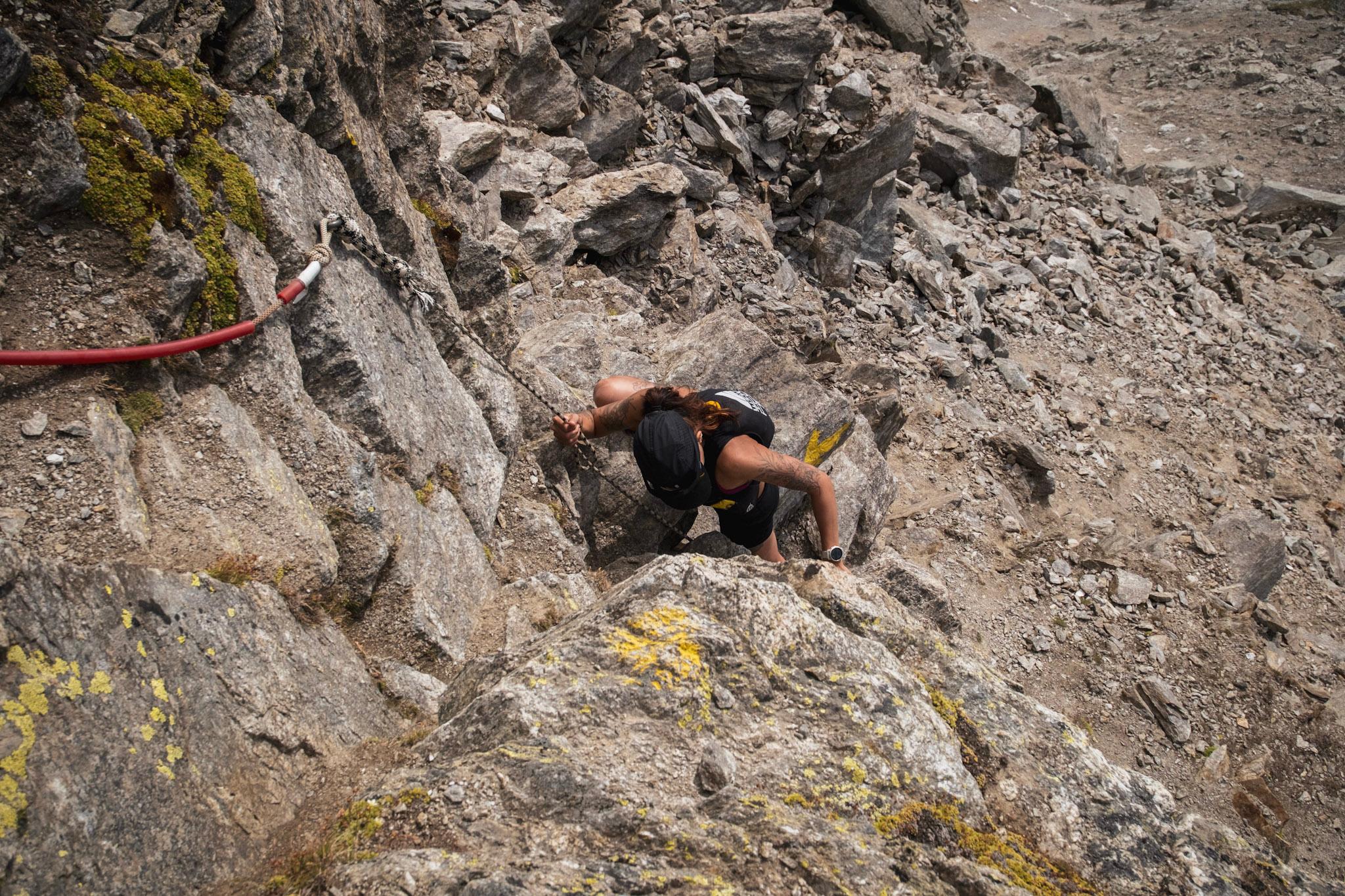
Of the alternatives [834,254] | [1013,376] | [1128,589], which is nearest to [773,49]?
[834,254]

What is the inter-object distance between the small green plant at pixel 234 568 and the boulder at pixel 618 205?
30.1 feet

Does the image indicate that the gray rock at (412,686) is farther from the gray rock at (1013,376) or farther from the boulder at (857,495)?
the gray rock at (1013,376)

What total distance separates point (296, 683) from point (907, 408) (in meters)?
12.3

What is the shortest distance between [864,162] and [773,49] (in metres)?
3.23

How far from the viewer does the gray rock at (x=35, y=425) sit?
3.95 meters

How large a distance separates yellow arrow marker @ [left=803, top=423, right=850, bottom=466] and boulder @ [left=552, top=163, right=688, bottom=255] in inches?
219

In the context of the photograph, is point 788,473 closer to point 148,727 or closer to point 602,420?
point 602,420

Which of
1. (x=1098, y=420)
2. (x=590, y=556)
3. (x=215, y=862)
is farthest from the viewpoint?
(x=1098, y=420)

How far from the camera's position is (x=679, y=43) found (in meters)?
17.0

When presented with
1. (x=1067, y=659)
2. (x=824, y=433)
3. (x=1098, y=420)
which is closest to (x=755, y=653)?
(x=824, y=433)

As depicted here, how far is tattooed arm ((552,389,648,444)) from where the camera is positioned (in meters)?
7.99

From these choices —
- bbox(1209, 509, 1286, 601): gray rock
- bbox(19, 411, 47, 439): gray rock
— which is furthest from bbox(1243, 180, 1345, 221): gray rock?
bbox(19, 411, 47, 439): gray rock

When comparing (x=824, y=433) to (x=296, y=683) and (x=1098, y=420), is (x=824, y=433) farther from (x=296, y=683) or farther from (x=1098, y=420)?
(x=1098, y=420)

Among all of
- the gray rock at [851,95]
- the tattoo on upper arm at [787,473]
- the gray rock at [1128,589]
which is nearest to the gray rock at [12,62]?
the tattoo on upper arm at [787,473]
